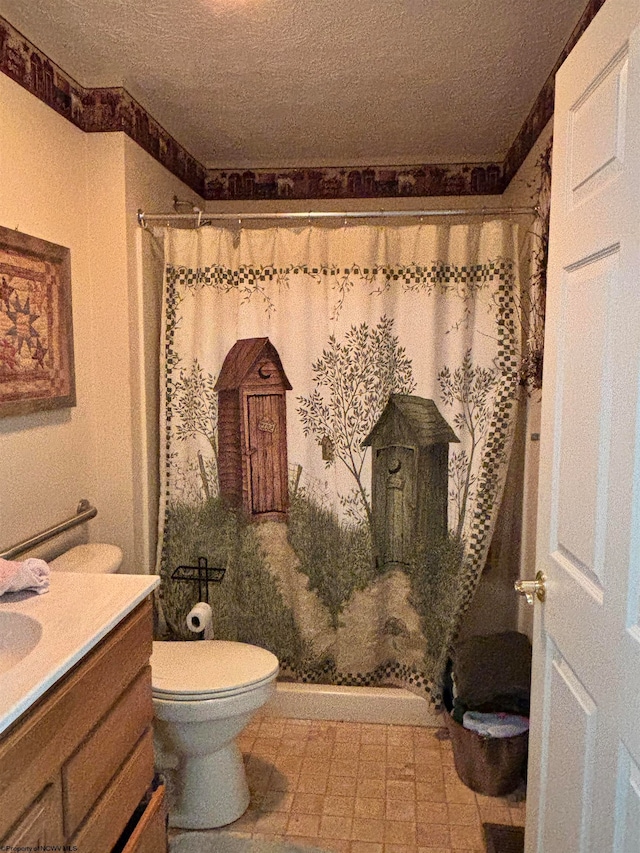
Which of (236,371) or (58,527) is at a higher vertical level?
(236,371)

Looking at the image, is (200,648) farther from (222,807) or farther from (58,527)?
(58,527)

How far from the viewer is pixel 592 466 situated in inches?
44.1

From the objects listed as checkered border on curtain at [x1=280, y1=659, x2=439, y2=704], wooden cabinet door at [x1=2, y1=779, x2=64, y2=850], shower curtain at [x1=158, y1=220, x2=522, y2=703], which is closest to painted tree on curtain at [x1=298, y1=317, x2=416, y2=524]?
shower curtain at [x1=158, y1=220, x2=522, y2=703]

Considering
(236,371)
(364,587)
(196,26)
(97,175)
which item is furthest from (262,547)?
(196,26)

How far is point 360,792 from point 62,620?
1.29 m

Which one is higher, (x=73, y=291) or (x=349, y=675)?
(x=73, y=291)

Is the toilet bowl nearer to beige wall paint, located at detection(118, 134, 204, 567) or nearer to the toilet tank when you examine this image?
the toilet tank

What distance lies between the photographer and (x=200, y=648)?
7.07 ft

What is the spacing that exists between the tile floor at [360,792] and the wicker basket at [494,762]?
4 cm

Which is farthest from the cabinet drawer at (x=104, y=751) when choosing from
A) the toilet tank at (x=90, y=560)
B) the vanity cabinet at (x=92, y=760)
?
the toilet tank at (x=90, y=560)

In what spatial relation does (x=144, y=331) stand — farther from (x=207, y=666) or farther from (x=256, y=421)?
(x=207, y=666)

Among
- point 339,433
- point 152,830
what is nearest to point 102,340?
point 339,433

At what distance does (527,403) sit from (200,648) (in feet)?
4.70

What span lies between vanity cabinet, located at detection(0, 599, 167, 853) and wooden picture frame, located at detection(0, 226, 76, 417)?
77 cm
